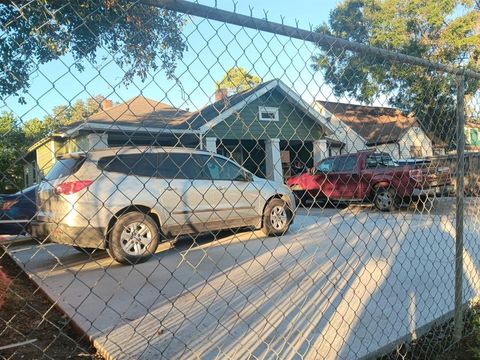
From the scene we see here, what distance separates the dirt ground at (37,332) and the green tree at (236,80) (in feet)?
5.74

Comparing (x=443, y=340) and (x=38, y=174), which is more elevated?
(x=38, y=174)

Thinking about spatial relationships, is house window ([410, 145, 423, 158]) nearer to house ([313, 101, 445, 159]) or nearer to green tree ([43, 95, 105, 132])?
house ([313, 101, 445, 159])

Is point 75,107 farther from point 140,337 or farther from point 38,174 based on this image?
point 140,337

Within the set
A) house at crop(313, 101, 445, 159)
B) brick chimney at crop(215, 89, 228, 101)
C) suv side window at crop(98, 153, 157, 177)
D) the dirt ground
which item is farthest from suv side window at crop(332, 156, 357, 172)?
the dirt ground

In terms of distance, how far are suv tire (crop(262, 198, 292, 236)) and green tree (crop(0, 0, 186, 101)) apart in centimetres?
518

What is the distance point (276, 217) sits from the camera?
7.86m

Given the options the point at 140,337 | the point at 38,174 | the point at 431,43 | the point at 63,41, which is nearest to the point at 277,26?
the point at 63,41

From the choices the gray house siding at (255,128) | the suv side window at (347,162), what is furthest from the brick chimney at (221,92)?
the suv side window at (347,162)

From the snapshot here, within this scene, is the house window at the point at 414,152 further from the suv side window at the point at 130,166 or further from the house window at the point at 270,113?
the suv side window at the point at 130,166

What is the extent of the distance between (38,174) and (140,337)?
5.61ft

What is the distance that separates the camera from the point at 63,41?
187cm

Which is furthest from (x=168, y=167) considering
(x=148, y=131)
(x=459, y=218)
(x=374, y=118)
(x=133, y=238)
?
(x=374, y=118)

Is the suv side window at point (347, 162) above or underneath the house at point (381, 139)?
underneath

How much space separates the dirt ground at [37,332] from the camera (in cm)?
312
